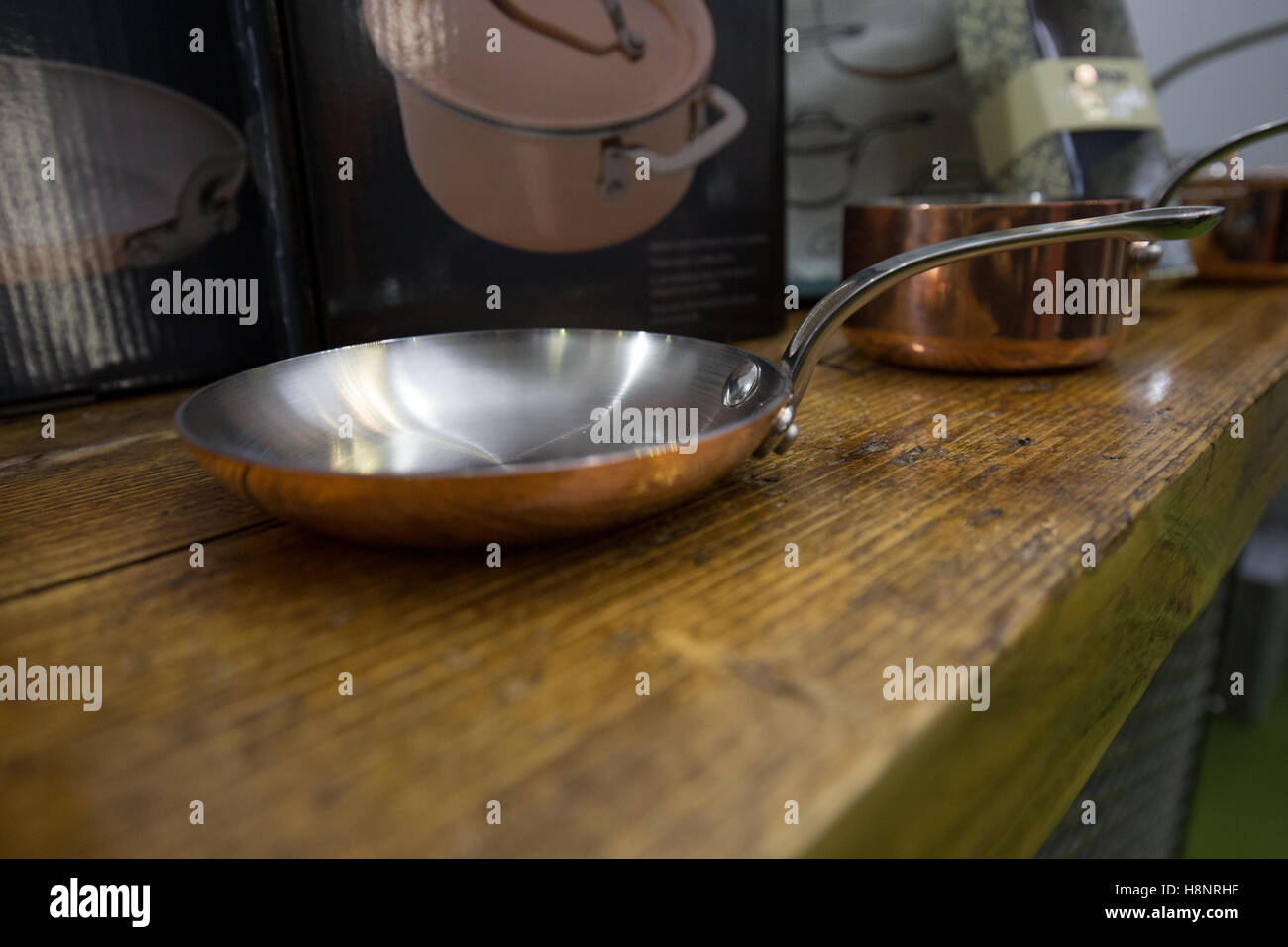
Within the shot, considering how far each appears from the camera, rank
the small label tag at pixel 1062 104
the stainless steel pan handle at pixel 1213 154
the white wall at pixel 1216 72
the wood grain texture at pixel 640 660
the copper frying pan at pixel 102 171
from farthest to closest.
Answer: the white wall at pixel 1216 72
the small label tag at pixel 1062 104
the stainless steel pan handle at pixel 1213 154
the copper frying pan at pixel 102 171
the wood grain texture at pixel 640 660

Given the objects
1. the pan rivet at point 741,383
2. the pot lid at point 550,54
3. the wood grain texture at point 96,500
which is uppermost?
the pot lid at point 550,54

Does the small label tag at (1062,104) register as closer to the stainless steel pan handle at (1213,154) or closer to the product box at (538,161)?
the stainless steel pan handle at (1213,154)

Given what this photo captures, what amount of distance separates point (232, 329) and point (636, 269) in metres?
0.25

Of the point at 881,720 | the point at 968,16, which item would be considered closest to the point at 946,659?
the point at 881,720

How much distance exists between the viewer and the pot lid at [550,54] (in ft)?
1.51

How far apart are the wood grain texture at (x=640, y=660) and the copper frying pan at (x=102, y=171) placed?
6.5 inches

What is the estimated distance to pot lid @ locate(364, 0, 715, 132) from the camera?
0.46 meters

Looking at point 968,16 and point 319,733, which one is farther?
point 968,16

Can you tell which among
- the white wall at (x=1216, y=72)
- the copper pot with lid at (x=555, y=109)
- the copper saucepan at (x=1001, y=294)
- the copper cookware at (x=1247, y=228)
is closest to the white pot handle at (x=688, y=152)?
the copper pot with lid at (x=555, y=109)

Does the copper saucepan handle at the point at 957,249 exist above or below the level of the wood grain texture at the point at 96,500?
above

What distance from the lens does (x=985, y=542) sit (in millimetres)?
276

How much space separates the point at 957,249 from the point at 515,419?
0.20 meters
